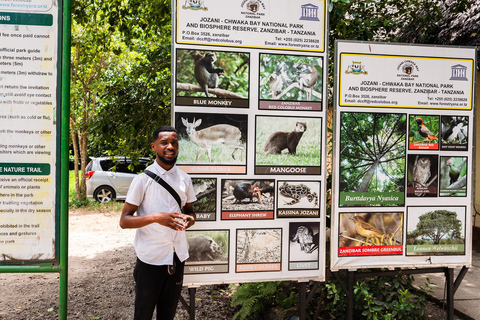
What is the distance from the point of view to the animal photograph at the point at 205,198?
3273 millimetres

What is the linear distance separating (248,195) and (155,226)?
0.90 metres

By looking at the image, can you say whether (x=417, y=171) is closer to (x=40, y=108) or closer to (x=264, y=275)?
(x=264, y=275)

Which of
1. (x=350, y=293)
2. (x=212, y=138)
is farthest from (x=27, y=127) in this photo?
(x=350, y=293)

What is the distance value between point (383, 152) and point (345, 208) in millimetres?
633

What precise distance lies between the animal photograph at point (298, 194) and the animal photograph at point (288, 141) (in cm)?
18

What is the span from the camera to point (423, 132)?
363 cm

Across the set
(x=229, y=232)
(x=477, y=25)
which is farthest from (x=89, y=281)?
(x=477, y=25)

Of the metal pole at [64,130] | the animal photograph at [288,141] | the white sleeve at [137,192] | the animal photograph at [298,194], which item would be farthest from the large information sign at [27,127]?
the animal photograph at [298,194]

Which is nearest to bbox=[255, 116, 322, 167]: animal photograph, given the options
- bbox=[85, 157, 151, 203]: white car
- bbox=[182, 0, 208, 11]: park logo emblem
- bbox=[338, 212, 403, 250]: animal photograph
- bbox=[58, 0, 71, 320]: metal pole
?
bbox=[338, 212, 403, 250]: animal photograph

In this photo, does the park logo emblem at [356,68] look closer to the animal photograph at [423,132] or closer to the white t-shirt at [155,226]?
the animal photograph at [423,132]

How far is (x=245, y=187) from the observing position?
335 cm

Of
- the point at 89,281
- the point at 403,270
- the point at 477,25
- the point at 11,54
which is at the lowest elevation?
the point at 89,281

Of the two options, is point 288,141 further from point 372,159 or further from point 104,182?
point 104,182

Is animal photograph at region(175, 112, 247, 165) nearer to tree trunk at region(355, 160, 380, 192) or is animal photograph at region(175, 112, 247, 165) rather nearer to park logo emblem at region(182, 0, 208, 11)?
park logo emblem at region(182, 0, 208, 11)
